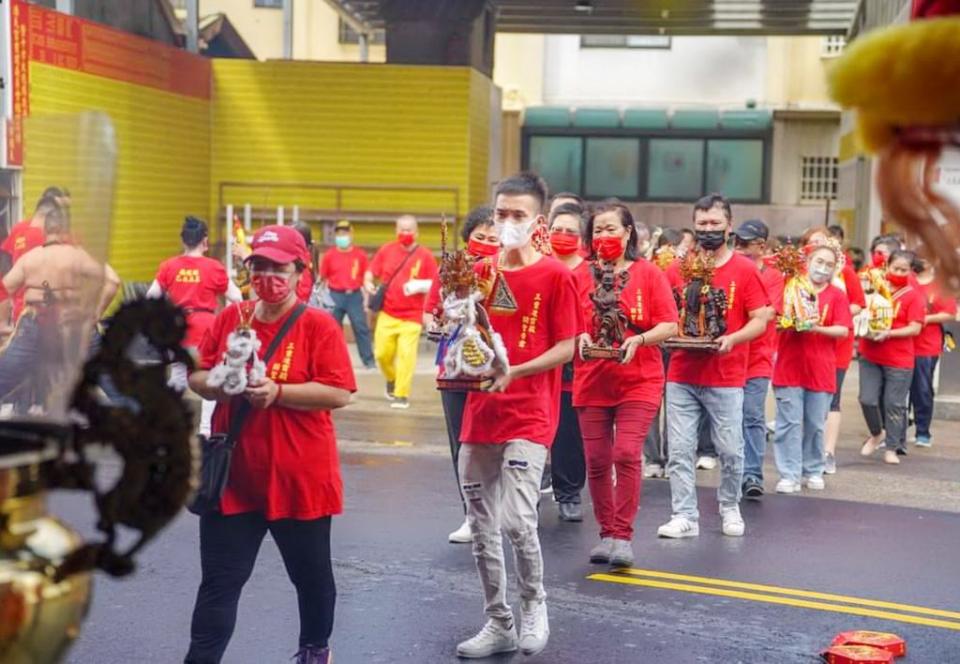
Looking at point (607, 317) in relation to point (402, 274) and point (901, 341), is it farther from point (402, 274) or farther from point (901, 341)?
point (402, 274)

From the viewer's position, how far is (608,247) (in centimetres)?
862

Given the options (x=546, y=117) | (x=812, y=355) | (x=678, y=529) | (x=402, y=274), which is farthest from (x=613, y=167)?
(x=678, y=529)

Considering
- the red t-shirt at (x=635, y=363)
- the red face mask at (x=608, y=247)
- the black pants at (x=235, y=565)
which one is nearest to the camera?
the black pants at (x=235, y=565)

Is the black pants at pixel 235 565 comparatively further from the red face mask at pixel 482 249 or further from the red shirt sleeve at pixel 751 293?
the red shirt sleeve at pixel 751 293

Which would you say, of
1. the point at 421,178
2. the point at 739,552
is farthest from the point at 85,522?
the point at 421,178

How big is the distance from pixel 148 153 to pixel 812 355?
1280cm

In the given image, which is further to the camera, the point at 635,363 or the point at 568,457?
the point at 568,457

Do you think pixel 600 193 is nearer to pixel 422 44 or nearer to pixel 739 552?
pixel 422 44

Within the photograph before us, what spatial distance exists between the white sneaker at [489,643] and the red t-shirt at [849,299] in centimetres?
578

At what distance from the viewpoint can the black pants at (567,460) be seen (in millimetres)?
9938

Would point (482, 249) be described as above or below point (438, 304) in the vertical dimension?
above

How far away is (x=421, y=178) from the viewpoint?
23.8 meters

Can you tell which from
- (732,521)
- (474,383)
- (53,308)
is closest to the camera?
(53,308)

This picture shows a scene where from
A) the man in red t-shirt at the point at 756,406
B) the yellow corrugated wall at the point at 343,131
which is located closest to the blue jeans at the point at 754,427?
the man in red t-shirt at the point at 756,406
